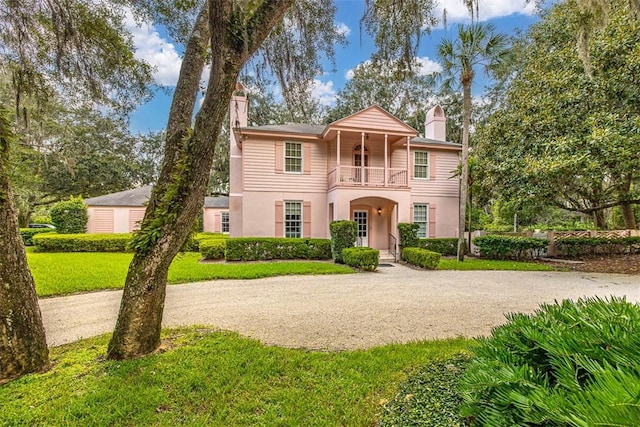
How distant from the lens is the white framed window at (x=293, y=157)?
12773 mm

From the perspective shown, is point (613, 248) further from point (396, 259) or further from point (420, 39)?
point (420, 39)

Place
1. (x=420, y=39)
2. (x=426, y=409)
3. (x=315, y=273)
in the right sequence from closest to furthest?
(x=426, y=409) → (x=420, y=39) → (x=315, y=273)

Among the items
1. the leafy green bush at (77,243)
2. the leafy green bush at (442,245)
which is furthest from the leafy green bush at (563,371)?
the leafy green bush at (77,243)

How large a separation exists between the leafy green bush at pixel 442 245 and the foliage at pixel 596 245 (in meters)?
4.54

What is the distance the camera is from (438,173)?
46.7 ft

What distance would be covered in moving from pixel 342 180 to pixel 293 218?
109 inches

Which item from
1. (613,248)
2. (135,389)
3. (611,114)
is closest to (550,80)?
(611,114)

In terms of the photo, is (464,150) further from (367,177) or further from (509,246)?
(509,246)

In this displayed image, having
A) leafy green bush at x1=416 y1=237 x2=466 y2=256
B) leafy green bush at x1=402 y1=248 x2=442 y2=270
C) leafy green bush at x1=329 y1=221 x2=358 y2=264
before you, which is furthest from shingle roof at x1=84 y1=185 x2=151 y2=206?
leafy green bush at x1=416 y1=237 x2=466 y2=256

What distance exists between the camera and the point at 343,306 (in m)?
5.45

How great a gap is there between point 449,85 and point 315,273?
882cm

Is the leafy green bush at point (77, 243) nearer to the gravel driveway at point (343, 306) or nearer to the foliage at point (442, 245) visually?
the gravel driveway at point (343, 306)

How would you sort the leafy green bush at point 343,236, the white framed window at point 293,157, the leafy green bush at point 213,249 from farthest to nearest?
the white framed window at point 293,157
the leafy green bush at point 213,249
the leafy green bush at point 343,236

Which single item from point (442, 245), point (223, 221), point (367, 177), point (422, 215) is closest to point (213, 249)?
point (367, 177)
